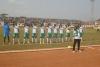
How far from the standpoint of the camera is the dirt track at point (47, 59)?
16.7 m

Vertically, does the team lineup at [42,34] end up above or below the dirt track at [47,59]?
above

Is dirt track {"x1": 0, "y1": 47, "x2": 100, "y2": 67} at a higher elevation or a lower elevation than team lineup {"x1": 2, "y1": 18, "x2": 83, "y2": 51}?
lower

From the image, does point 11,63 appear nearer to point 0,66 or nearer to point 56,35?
point 0,66

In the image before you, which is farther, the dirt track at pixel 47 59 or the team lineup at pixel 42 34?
the team lineup at pixel 42 34

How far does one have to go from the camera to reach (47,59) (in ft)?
61.3

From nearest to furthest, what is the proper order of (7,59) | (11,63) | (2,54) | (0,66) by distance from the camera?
(0,66) → (11,63) → (7,59) → (2,54)

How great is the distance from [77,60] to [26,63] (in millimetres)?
3542

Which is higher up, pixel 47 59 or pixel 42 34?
pixel 42 34

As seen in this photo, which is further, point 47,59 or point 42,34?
point 42,34

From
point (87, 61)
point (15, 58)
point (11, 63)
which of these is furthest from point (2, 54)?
point (87, 61)

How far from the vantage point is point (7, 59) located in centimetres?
1792

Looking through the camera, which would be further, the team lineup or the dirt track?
the team lineup

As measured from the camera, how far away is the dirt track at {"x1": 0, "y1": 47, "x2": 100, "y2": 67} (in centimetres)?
1672

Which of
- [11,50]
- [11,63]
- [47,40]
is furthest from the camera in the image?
[47,40]
